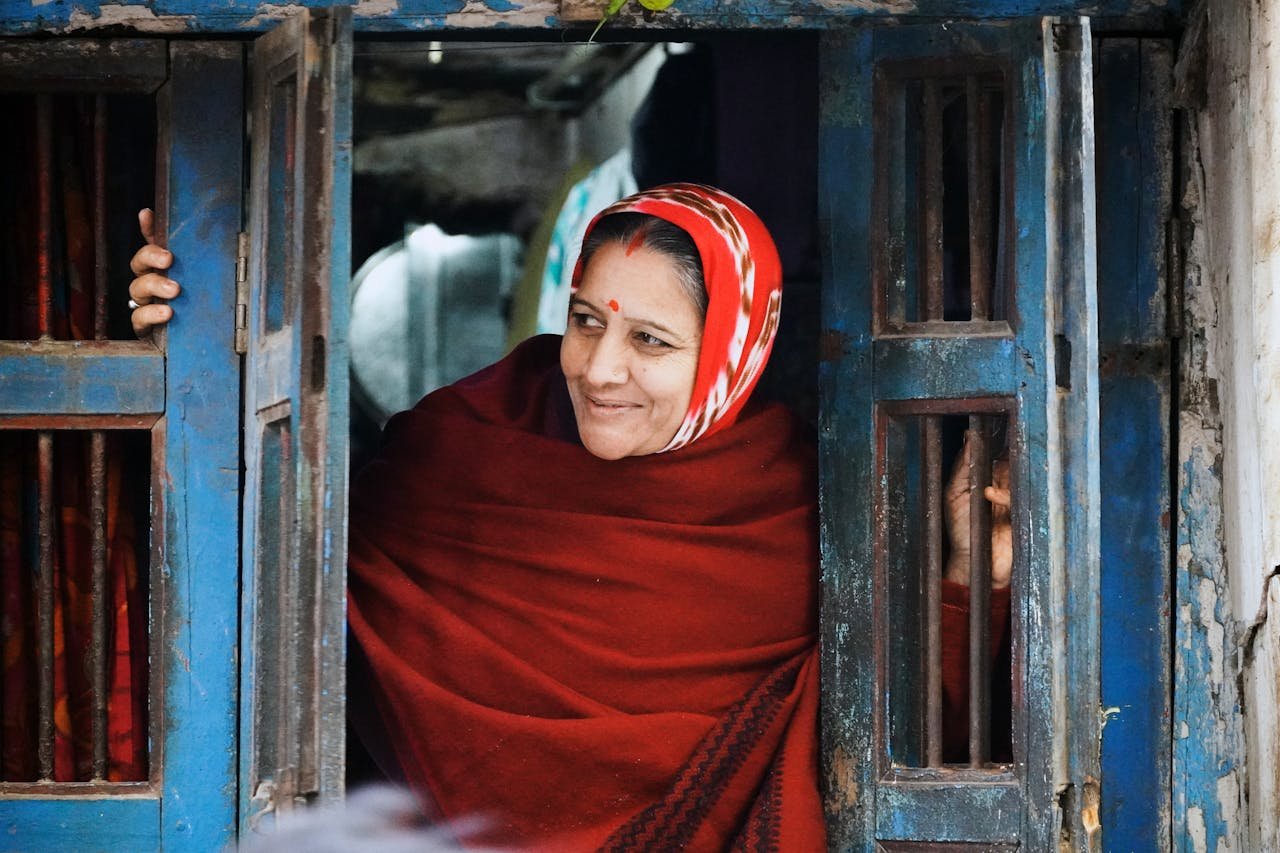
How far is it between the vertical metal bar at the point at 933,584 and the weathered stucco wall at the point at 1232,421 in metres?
0.45

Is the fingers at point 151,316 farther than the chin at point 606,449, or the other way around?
the chin at point 606,449

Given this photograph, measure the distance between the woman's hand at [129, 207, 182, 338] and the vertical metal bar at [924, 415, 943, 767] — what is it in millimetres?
1360

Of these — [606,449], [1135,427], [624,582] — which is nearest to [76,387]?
[606,449]

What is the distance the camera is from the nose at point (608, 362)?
9.24 ft

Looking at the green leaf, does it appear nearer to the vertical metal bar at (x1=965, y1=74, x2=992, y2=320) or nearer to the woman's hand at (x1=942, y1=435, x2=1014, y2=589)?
the vertical metal bar at (x1=965, y1=74, x2=992, y2=320)

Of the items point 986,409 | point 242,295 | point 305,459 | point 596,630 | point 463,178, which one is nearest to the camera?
point 305,459

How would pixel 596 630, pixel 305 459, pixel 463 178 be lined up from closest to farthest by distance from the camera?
1. pixel 305 459
2. pixel 596 630
3. pixel 463 178

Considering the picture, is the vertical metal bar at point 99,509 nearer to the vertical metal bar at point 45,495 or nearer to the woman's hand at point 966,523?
the vertical metal bar at point 45,495

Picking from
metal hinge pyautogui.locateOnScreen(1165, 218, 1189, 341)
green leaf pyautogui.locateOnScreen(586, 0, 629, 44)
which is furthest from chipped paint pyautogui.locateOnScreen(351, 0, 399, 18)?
metal hinge pyautogui.locateOnScreen(1165, 218, 1189, 341)

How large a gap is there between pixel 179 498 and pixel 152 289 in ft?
1.22

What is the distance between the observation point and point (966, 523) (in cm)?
279

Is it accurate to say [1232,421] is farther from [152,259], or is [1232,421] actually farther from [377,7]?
[152,259]

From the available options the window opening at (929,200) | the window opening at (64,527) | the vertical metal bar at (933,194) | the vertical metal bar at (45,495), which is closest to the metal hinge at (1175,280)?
the window opening at (929,200)

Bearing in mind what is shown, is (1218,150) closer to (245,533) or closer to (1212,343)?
(1212,343)
